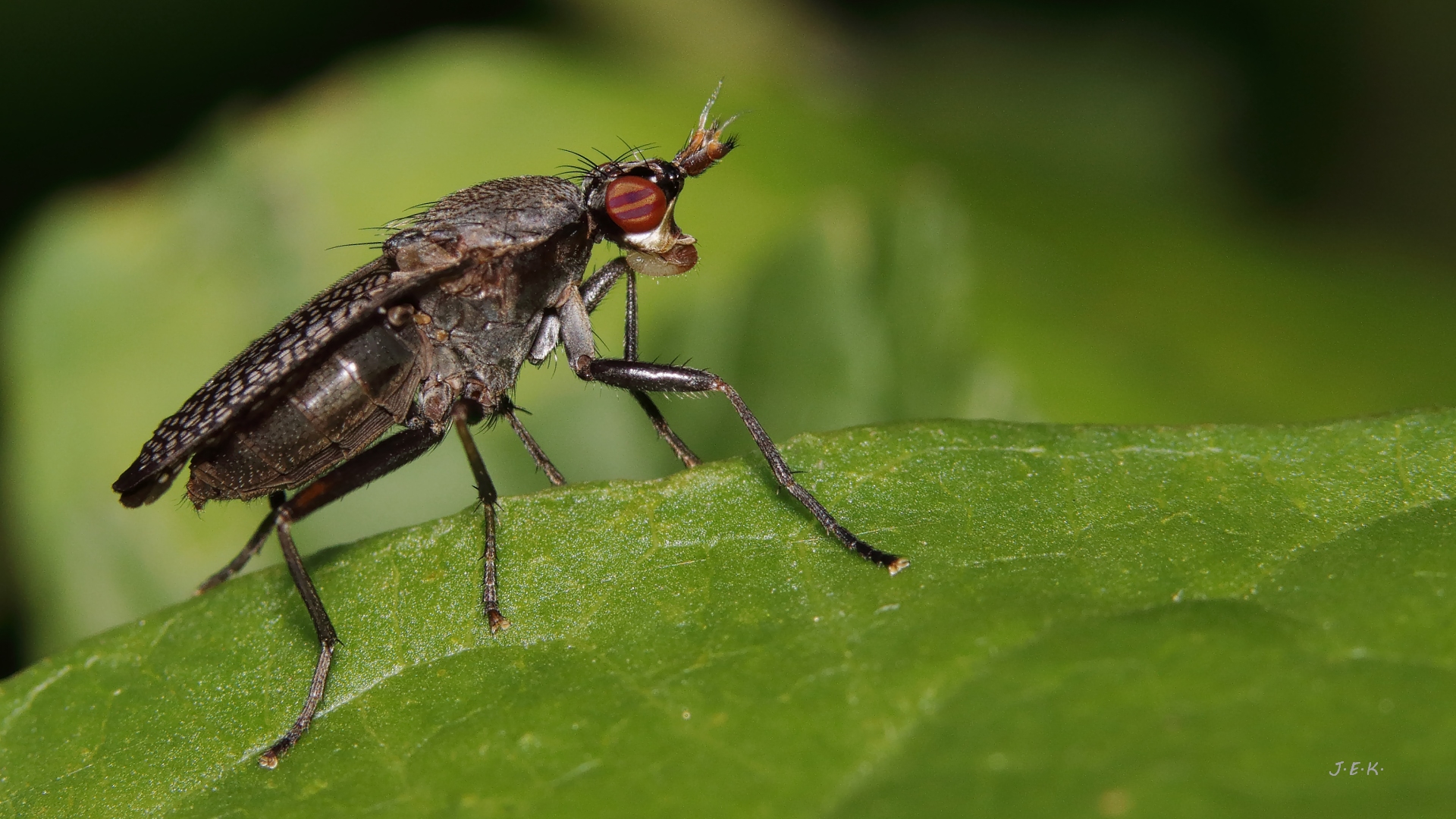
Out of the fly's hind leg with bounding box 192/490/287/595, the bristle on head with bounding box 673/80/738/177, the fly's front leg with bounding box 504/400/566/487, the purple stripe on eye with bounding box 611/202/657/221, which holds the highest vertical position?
the bristle on head with bounding box 673/80/738/177

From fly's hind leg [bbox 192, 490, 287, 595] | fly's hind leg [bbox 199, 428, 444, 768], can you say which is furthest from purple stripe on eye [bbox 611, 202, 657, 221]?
fly's hind leg [bbox 192, 490, 287, 595]

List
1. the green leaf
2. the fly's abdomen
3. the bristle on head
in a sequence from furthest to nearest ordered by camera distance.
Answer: the bristle on head → the fly's abdomen → the green leaf

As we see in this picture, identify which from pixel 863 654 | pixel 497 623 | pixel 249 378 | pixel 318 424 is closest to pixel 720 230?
pixel 318 424

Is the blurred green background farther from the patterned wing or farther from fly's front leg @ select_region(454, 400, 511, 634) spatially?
fly's front leg @ select_region(454, 400, 511, 634)

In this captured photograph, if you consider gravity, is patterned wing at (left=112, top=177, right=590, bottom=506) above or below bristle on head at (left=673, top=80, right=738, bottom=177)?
below

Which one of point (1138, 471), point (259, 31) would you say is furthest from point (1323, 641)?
point (259, 31)

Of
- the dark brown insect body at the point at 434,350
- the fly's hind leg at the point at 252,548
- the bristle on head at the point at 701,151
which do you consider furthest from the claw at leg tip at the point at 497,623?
the bristle on head at the point at 701,151

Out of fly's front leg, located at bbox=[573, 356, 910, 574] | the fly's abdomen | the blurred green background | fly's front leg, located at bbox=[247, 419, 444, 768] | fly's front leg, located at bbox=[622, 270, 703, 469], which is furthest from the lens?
the blurred green background

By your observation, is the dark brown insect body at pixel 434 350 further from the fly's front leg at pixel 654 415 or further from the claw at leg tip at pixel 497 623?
the claw at leg tip at pixel 497 623
